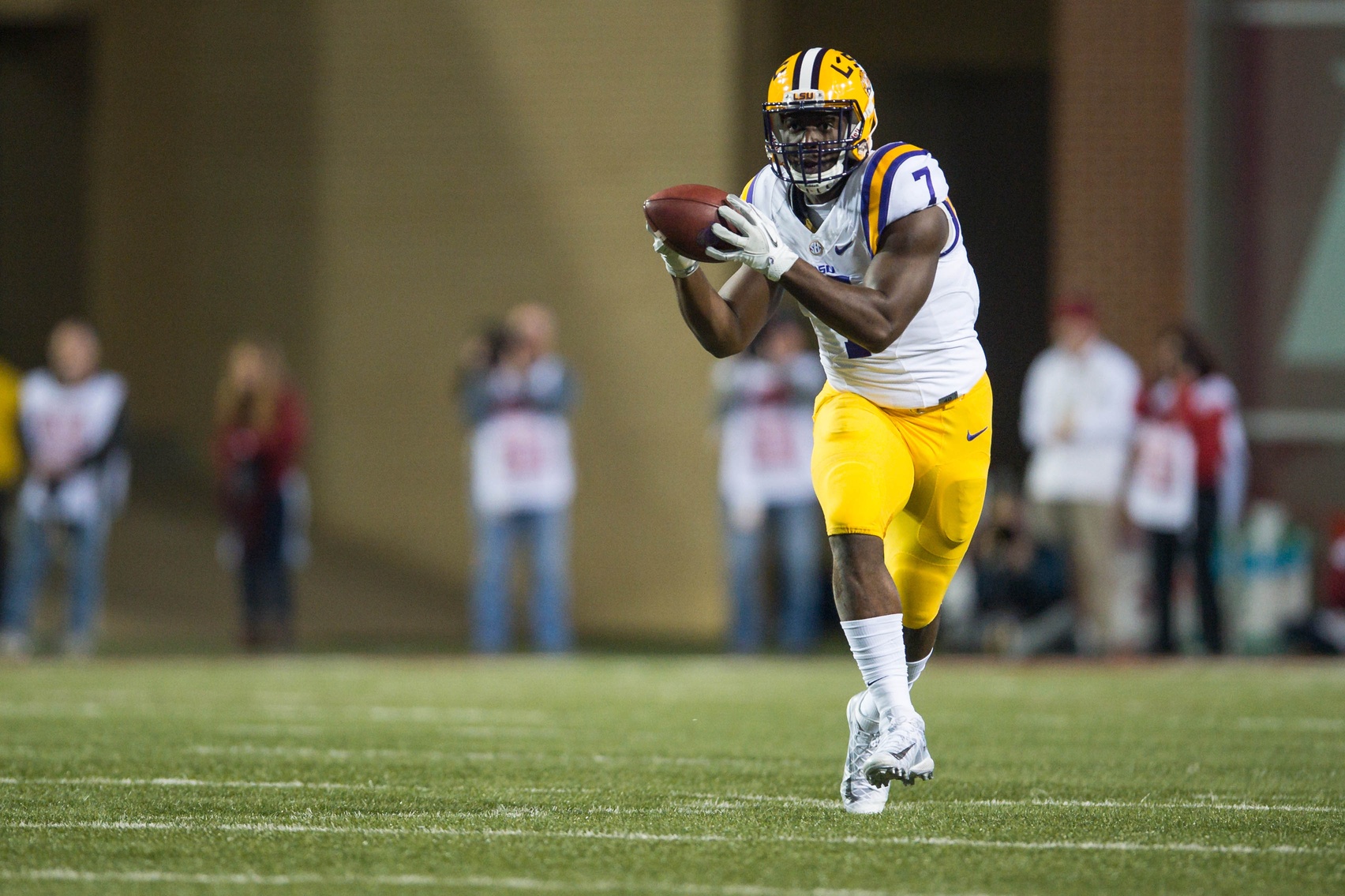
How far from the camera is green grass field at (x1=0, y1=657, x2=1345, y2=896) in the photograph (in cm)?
368

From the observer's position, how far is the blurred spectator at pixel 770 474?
11047 millimetres

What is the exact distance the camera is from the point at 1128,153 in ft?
42.2

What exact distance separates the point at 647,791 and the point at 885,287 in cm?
151

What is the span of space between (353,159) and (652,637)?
5010 mm

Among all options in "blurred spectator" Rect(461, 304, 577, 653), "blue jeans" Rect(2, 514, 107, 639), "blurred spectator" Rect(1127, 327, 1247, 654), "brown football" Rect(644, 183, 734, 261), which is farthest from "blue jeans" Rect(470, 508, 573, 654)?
"brown football" Rect(644, 183, 734, 261)

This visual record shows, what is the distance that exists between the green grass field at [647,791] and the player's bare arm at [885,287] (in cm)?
119

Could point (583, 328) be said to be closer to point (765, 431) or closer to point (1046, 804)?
point (765, 431)

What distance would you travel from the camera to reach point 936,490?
483cm

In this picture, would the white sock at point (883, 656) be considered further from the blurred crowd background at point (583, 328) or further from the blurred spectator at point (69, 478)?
the blurred spectator at point (69, 478)

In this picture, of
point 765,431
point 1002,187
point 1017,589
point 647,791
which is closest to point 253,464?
point 765,431

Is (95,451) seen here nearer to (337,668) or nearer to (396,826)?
(337,668)

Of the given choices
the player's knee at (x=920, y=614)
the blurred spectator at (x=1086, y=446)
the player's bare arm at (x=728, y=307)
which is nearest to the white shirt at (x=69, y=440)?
the blurred spectator at (x=1086, y=446)

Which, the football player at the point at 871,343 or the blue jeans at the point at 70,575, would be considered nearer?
the football player at the point at 871,343

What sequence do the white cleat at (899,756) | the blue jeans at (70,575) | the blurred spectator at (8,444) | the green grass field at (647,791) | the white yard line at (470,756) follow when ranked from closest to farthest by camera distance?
the green grass field at (647,791) → the white cleat at (899,756) → the white yard line at (470,756) → the blue jeans at (70,575) → the blurred spectator at (8,444)
